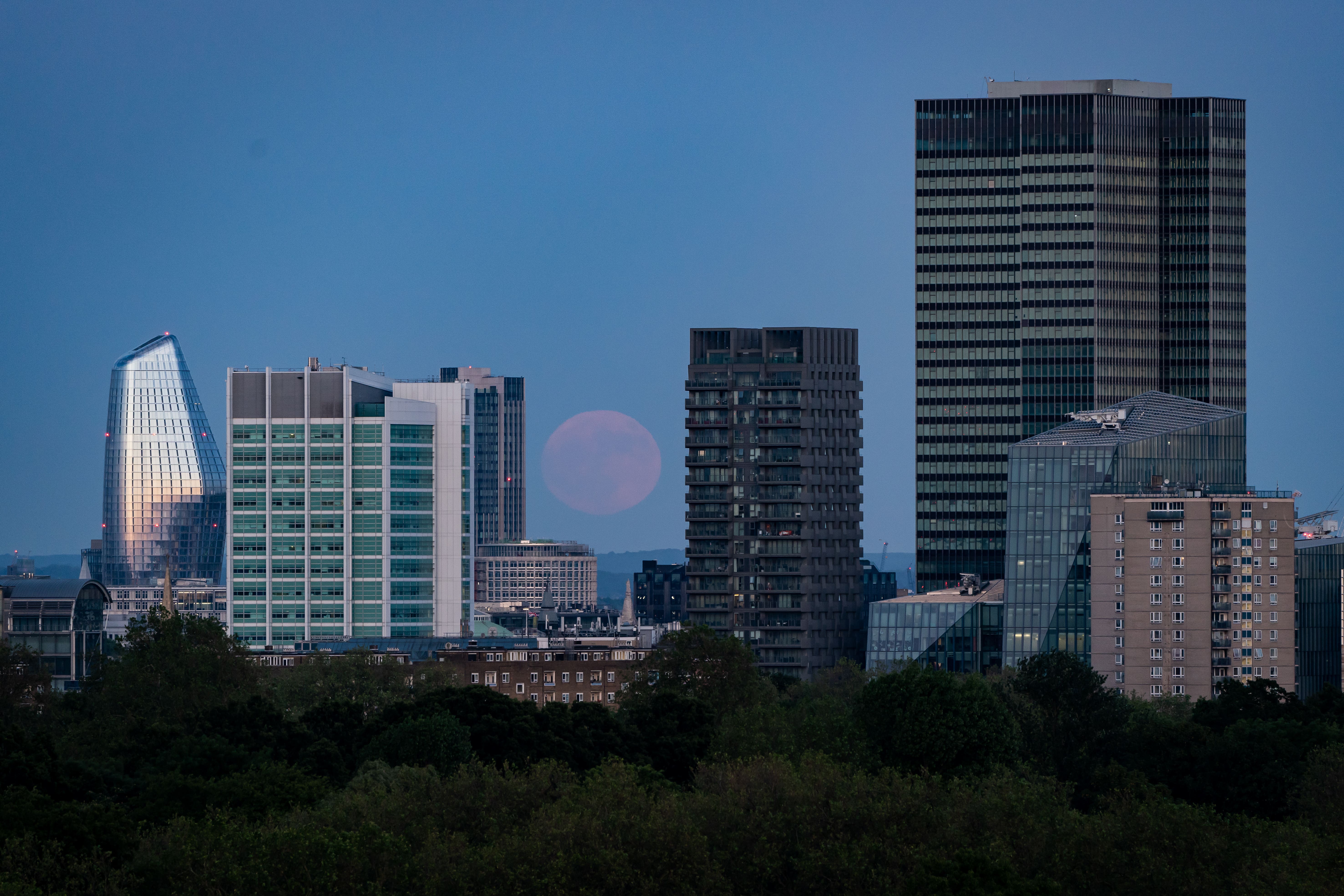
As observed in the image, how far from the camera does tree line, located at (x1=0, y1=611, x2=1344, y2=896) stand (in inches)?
3748

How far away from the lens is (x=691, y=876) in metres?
95.7

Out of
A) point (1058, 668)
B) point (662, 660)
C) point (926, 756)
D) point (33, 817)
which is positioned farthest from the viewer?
point (662, 660)

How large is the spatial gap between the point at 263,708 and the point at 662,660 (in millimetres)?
50349

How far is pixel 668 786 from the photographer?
133250mm

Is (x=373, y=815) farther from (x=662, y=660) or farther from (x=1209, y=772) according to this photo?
(x=662, y=660)

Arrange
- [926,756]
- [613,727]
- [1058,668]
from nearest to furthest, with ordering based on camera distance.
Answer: [926,756] → [613,727] → [1058,668]

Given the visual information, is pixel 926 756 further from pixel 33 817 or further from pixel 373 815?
pixel 33 817

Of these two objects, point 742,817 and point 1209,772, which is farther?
point 1209,772

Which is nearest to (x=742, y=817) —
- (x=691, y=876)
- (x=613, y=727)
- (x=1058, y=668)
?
(x=691, y=876)

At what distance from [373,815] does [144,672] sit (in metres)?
80.1

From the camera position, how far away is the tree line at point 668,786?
95188 mm

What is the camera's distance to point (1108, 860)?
99.8 m

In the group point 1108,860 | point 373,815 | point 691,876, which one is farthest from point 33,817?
point 1108,860

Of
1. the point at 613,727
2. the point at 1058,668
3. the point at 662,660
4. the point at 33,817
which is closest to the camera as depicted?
the point at 33,817
